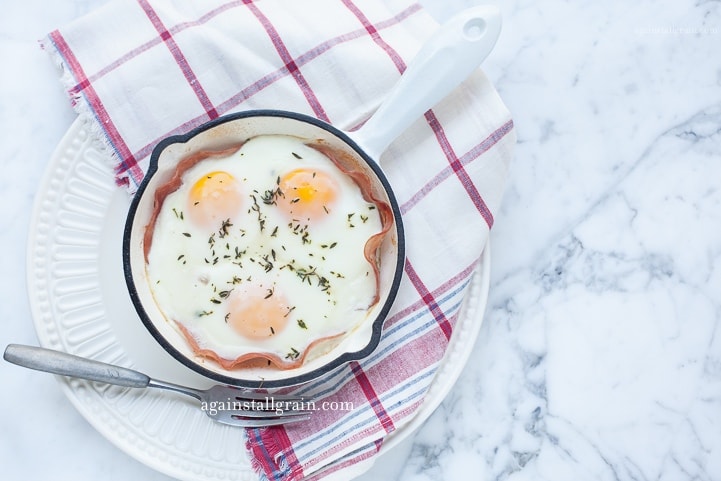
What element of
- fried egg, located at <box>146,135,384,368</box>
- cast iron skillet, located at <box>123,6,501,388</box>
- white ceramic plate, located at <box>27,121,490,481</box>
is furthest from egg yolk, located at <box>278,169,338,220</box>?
white ceramic plate, located at <box>27,121,490,481</box>

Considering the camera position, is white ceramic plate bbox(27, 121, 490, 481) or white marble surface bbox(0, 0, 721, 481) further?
white marble surface bbox(0, 0, 721, 481)

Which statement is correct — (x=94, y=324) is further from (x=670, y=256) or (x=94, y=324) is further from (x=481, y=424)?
(x=670, y=256)

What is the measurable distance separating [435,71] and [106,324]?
1171 millimetres

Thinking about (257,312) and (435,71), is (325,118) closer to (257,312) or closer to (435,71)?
(435,71)

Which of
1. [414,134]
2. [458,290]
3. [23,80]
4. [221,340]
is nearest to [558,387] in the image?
[458,290]

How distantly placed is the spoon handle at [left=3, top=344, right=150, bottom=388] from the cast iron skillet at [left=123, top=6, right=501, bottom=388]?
0.63ft

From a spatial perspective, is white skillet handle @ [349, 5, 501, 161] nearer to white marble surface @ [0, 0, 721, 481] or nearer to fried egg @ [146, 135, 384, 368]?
fried egg @ [146, 135, 384, 368]

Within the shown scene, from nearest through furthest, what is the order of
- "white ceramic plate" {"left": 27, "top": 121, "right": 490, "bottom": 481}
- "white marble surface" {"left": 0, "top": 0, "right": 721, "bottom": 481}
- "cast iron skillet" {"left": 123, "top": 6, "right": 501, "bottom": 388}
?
"cast iron skillet" {"left": 123, "top": 6, "right": 501, "bottom": 388} → "white ceramic plate" {"left": 27, "top": 121, "right": 490, "bottom": 481} → "white marble surface" {"left": 0, "top": 0, "right": 721, "bottom": 481}

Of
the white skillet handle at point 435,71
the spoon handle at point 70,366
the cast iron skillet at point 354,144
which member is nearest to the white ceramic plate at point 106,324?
the spoon handle at point 70,366

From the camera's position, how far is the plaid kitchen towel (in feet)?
A: 6.68

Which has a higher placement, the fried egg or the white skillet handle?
the white skillet handle

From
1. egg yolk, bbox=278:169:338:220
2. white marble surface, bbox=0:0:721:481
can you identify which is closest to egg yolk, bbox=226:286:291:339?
egg yolk, bbox=278:169:338:220

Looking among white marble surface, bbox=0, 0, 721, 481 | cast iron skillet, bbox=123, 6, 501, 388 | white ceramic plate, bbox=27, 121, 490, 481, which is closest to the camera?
cast iron skillet, bbox=123, 6, 501, 388

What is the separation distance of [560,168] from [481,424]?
0.85 metres
